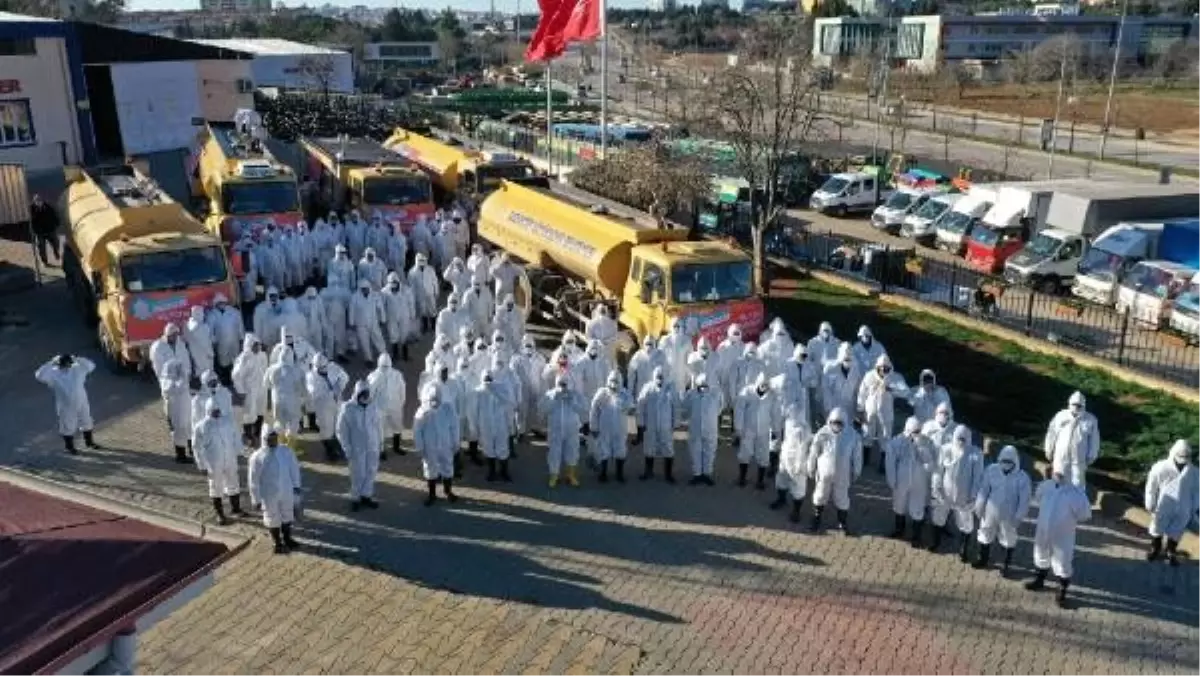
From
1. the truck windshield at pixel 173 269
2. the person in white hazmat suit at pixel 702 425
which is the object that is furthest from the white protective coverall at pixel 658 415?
the truck windshield at pixel 173 269

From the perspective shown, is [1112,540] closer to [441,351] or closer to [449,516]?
[449,516]

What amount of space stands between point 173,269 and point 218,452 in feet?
16.5

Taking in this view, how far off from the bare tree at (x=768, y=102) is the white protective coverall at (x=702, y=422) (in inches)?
301

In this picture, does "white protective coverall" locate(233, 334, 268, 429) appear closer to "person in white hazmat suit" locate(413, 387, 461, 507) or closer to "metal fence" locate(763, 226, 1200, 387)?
"person in white hazmat suit" locate(413, 387, 461, 507)

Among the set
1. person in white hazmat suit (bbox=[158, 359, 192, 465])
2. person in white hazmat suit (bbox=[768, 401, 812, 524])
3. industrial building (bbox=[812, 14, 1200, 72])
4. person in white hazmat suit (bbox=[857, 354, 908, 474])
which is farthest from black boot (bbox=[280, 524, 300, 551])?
industrial building (bbox=[812, 14, 1200, 72])

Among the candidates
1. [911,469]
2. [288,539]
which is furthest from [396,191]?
[911,469]

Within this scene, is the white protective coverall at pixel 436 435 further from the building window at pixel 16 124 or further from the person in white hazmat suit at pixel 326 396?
the building window at pixel 16 124

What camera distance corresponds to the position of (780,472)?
1155cm

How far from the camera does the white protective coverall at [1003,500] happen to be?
9984mm

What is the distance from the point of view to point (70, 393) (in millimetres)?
12703

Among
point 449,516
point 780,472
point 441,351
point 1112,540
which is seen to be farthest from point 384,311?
point 1112,540

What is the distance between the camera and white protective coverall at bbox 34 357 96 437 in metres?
12.7

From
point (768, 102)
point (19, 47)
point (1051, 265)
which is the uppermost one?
point (19, 47)

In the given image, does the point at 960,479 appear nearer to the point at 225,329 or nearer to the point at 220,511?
the point at 220,511
